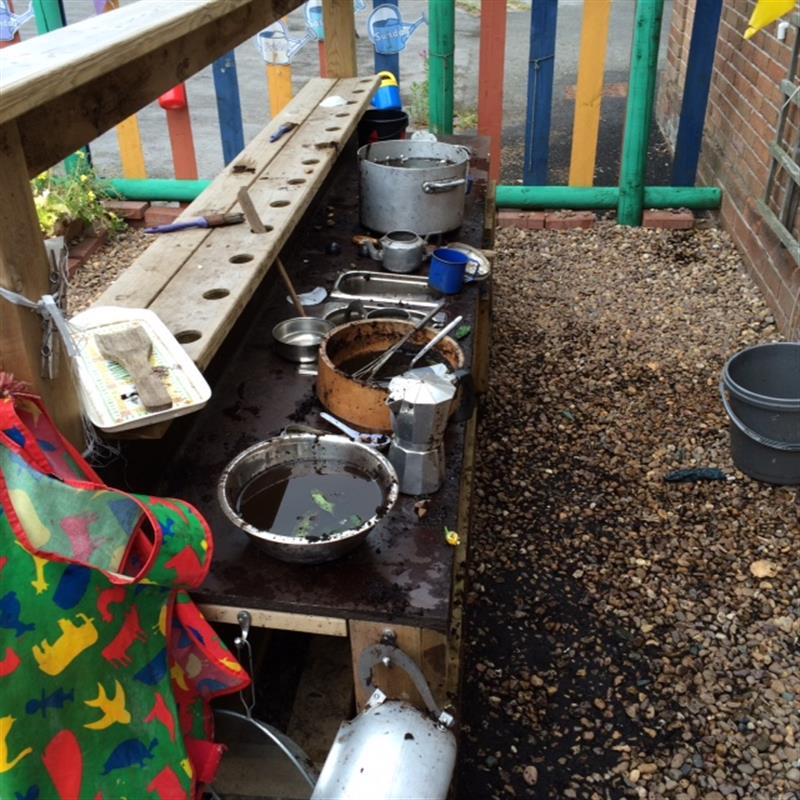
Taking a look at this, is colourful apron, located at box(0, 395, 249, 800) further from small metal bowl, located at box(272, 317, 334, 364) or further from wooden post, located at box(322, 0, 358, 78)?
wooden post, located at box(322, 0, 358, 78)

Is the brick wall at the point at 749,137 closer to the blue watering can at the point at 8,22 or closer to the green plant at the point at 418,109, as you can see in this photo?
the green plant at the point at 418,109

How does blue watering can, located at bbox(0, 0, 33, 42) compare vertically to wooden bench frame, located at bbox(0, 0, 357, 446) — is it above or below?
below

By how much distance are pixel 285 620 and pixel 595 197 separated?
4.77m

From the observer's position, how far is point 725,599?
3027mm

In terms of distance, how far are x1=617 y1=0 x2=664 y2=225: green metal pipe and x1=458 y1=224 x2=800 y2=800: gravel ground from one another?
47.3 inches

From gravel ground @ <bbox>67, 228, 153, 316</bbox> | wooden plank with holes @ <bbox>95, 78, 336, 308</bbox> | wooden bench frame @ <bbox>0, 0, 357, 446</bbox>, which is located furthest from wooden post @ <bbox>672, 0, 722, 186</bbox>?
wooden bench frame @ <bbox>0, 0, 357, 446</bbox>

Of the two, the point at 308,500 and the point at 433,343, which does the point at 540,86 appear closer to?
the point at 433,343

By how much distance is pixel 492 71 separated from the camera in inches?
222

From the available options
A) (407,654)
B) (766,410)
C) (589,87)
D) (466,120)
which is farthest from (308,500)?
(466,120)

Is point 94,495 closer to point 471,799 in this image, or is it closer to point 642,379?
point 471,799

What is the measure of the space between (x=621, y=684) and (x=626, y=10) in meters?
14.2

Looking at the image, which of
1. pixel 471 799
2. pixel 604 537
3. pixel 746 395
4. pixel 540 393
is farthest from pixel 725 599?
pixel 540 393

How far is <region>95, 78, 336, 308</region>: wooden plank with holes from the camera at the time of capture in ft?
8.16

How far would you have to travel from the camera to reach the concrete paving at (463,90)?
7.47 m
